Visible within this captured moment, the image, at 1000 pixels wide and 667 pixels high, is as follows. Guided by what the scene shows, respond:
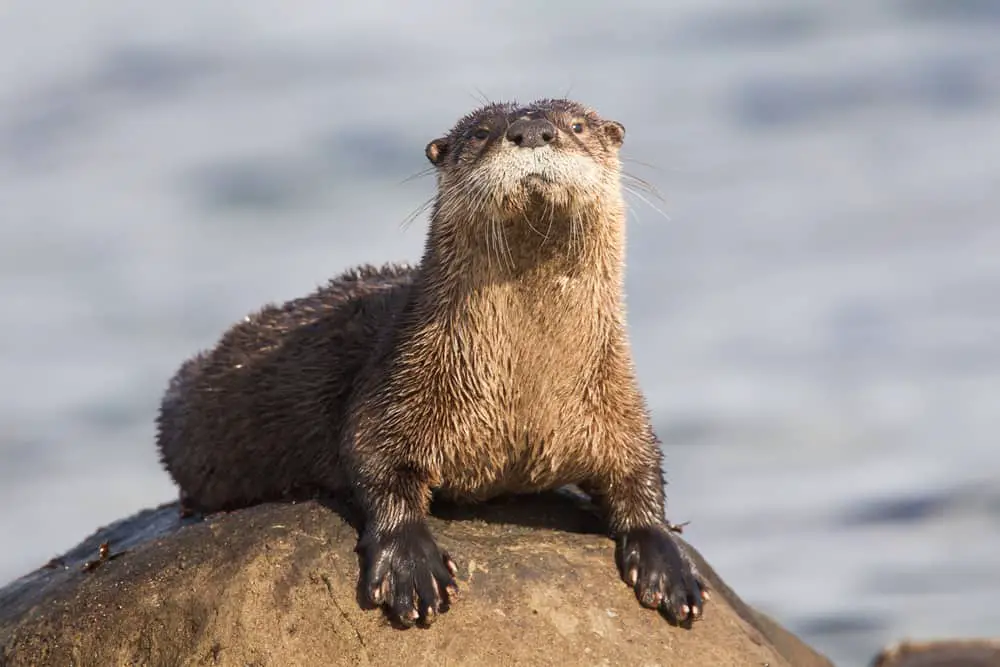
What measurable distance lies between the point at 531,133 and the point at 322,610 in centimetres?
138

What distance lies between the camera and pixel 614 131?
548cm

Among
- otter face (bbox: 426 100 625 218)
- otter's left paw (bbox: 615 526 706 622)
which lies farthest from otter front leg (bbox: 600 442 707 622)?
otter face (bbox: 426 100 625 218)

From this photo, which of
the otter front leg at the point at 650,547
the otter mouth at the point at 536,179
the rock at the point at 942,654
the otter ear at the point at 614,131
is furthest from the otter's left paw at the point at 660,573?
the rock at the point at 942,654

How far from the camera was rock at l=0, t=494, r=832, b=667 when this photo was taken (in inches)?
184

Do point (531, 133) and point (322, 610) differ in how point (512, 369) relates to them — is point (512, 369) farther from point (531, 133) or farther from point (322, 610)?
point (322, 610)

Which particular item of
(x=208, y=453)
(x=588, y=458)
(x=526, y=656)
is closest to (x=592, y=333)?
(x=588, y=458)

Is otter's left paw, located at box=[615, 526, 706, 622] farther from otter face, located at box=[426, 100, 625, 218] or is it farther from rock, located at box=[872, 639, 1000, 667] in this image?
rock, located at box=[872, 639, 1000, 667]

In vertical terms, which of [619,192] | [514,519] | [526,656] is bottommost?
[526,656]

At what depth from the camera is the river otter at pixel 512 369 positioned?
4.87 meters

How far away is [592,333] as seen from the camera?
5215 millimetres

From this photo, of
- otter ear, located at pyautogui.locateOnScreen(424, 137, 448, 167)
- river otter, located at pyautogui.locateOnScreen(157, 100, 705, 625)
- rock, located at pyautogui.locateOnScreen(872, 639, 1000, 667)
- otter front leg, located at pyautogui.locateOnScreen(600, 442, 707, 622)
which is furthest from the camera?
rock, located at pyautogui.locateOnScreen(872, 639, 1000, 667)

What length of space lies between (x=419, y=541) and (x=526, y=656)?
0.44 meters

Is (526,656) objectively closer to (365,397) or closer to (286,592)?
(286,592)

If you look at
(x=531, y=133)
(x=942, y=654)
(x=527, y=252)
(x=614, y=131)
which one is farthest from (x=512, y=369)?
(x=942, y=654)
